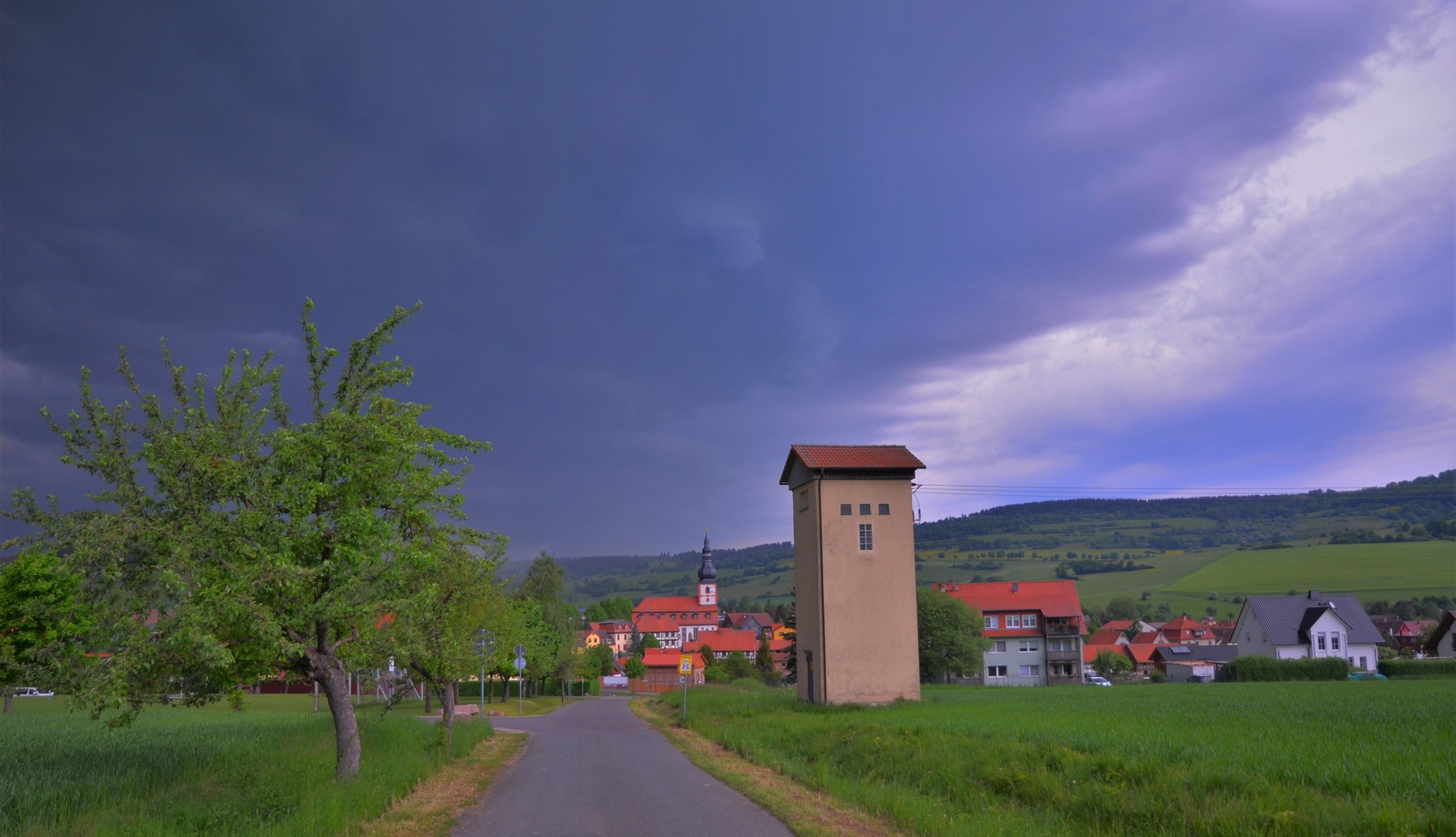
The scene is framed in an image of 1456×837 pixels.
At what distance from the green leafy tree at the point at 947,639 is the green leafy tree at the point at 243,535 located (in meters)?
56.6

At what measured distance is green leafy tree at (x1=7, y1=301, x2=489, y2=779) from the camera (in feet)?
33.8

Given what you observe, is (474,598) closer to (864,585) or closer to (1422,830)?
(864,585)

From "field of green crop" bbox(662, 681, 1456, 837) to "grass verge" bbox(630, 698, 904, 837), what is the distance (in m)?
0.43

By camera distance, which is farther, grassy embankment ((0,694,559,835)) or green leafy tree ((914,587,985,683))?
green leafy tree ((914,587,985,683))

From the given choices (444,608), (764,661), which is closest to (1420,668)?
(764,661)

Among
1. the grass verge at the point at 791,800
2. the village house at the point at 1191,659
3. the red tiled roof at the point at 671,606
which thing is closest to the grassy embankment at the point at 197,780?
the grass verge at the point at 791,800

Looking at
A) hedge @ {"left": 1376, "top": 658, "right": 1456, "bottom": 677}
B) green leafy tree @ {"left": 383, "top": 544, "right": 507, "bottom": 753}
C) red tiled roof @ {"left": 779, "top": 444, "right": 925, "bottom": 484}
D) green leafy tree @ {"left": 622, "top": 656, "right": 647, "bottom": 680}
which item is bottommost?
green leafy tree @ {"left": 622, "top": 656, "right": 647, "bottom": 680}

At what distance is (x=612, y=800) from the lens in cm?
1391

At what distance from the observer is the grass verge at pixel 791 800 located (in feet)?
37.7

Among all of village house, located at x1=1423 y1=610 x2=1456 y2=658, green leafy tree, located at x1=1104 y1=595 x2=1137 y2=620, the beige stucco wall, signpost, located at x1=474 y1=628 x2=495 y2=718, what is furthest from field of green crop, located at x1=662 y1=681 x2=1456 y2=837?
green leafy tree, located at x1=1104 y1=595 x2=1137 y2=620

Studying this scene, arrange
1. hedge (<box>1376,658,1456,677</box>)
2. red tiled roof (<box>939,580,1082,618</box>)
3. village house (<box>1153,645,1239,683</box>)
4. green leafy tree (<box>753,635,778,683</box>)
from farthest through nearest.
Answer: village house (<box>1153,645,1239,683</box>) → green leafy tree (<box>753,635,778,683</box>) → red tiled roof (<box>939,580,1082,618</box>) → hedge (<box>1376,658,1456,677</box>)

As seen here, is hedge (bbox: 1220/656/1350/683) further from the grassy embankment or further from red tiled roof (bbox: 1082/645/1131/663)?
the grassy embankment

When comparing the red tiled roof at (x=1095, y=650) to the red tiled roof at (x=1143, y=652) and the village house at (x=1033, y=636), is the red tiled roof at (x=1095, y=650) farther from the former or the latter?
the village house at (x=1033, y=636)

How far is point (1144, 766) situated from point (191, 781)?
15.2m
